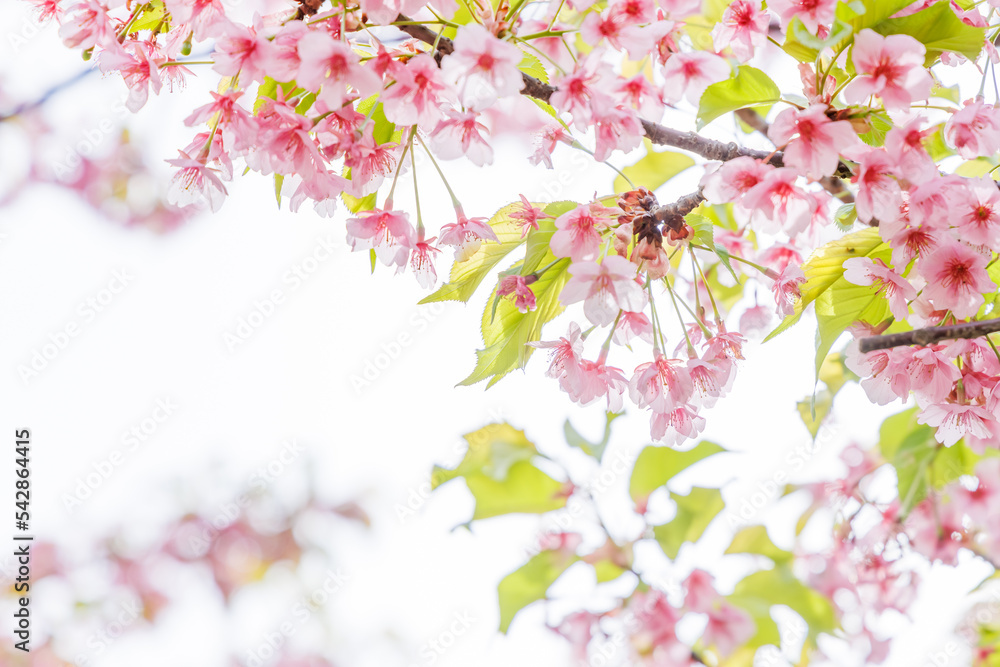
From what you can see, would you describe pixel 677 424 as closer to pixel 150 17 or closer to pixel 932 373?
pixel 932 373

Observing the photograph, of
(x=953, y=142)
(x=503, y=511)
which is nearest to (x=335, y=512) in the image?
(x=503, y=511)

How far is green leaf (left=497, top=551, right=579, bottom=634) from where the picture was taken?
1.49 meters

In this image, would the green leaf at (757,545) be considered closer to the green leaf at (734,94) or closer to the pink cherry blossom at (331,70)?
the green leaf at (734,94)

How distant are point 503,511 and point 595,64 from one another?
1.16 m

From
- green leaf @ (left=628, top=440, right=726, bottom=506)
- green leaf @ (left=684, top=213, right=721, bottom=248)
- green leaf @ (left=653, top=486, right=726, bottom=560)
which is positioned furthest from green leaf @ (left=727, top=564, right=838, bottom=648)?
green leaf @ (left=684, top=213, right=721, bottom=248)

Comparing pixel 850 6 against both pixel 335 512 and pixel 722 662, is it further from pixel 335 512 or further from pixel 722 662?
pixel 335 512

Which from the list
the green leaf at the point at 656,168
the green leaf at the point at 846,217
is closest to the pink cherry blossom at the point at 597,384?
the green leaf at the point at 846,217

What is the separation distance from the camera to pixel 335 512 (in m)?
4.86

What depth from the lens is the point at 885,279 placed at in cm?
83

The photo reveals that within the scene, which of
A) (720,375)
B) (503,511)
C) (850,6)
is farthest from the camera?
(503,511)

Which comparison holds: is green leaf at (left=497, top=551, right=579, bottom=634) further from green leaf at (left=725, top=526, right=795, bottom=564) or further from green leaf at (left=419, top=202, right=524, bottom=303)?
green leaf at (left=419, top=202, right=524, bottom=303)

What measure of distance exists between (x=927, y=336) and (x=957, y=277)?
0.26 meters

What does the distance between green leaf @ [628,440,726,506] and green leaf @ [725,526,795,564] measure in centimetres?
26

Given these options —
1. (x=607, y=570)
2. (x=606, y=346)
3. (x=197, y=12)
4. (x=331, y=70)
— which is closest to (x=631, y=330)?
(x=606, y=346)
